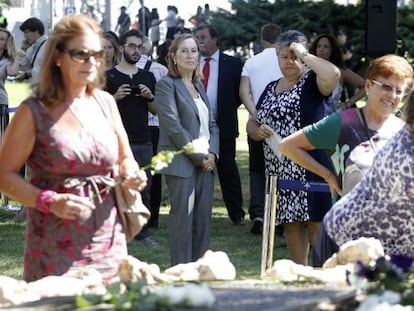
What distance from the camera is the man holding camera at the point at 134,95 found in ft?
34.6

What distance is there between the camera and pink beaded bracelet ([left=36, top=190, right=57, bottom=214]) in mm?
4785

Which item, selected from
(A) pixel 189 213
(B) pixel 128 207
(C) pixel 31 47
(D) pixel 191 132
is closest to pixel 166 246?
(A) pixel 189 213

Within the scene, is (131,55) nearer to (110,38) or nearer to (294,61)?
(110,38)

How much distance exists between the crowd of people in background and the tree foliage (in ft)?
31.7

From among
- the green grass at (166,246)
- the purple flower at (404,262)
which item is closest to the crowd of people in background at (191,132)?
the green grass at (166,246)

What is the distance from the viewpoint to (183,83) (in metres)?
8.62

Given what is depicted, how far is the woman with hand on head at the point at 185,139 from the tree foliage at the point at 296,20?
14.2 metres

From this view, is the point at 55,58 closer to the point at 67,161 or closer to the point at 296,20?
the point at 67,161

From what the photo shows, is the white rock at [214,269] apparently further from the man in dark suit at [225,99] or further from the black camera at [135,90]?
the man in dark suit at [225,99]

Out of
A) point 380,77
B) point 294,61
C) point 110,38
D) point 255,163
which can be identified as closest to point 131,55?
point 110,38

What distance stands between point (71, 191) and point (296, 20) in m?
18.7

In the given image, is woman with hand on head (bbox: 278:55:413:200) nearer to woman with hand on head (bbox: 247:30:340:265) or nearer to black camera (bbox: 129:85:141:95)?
woman with hand on head (bbox: 247:30:340:265)

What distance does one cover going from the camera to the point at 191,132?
864cm

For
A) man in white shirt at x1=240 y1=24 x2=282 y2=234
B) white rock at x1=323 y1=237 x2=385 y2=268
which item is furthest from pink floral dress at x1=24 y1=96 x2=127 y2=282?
man in white shirt at x1=240 y1=24 x2=282 y2=234
